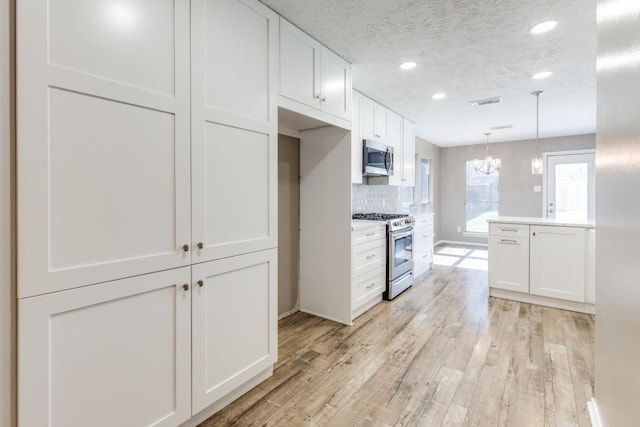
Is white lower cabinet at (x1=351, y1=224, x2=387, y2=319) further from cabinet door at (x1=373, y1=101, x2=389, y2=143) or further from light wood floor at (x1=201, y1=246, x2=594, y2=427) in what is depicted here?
cabinet door at (x1=373, y1=101, x2=389, y2=143)

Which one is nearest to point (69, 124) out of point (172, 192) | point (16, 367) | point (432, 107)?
point (172, 192)

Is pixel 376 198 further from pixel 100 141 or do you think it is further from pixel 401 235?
pixel 100 141

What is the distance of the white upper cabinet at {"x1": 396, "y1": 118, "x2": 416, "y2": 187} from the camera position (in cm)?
468

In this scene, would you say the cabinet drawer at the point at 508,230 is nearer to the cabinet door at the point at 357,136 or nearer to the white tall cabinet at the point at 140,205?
the cabinet door at the point at 357,136

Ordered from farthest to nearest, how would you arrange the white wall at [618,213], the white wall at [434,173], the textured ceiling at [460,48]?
the white wall at [434,173] < the textured ceiling at [460,48] < the white wall at [618,213]

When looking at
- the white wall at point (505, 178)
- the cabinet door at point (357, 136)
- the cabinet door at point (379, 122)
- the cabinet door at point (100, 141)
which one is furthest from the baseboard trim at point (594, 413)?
the white wall at point (505, 178)

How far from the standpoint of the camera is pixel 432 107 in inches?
169

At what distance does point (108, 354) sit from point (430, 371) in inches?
76.9

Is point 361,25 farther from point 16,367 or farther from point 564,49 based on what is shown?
point 16,367

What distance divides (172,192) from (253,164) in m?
0.55

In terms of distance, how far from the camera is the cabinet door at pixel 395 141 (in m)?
4.31

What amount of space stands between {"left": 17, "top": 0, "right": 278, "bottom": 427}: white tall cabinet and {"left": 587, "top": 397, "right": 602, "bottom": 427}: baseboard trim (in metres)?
1.84

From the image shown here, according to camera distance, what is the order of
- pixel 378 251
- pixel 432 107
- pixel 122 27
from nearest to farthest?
pixel 122 27
pixel 378 251
pixel 432 107

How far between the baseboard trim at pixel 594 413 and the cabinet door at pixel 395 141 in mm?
2961
